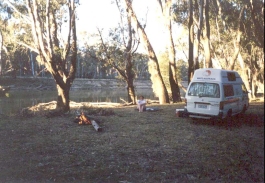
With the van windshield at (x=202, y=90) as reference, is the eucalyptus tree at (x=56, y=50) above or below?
above

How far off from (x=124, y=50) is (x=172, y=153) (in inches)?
A: 666

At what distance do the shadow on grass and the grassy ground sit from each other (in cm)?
3

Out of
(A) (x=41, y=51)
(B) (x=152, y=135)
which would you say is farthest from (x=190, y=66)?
(A) (x=41, y=51)

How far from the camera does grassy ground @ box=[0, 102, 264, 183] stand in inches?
158

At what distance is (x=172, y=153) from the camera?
20.9ft

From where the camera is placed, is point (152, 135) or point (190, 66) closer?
point (190, 66)

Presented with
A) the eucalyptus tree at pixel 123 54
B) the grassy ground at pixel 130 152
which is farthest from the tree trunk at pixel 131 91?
the grassy ground at pixel 130 152

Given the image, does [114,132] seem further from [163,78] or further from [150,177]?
[163,78]

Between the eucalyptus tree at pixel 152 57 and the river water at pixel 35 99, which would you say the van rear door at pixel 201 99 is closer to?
the eucalyptus tree at pixel 152 57

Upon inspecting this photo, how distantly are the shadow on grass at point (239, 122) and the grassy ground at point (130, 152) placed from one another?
3cm

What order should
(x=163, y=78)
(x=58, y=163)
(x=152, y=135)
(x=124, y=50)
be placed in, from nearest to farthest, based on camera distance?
1. (x=58, y=163)
2. (x=152, y=135)
3. (x=163, y=78)
4. (x=124, y=50)

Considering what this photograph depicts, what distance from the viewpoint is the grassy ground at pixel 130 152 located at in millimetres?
4016

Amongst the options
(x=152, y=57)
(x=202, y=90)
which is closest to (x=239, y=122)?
(x=202, y=90)

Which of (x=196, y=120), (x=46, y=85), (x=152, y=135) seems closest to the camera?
(x=196, y=120)
